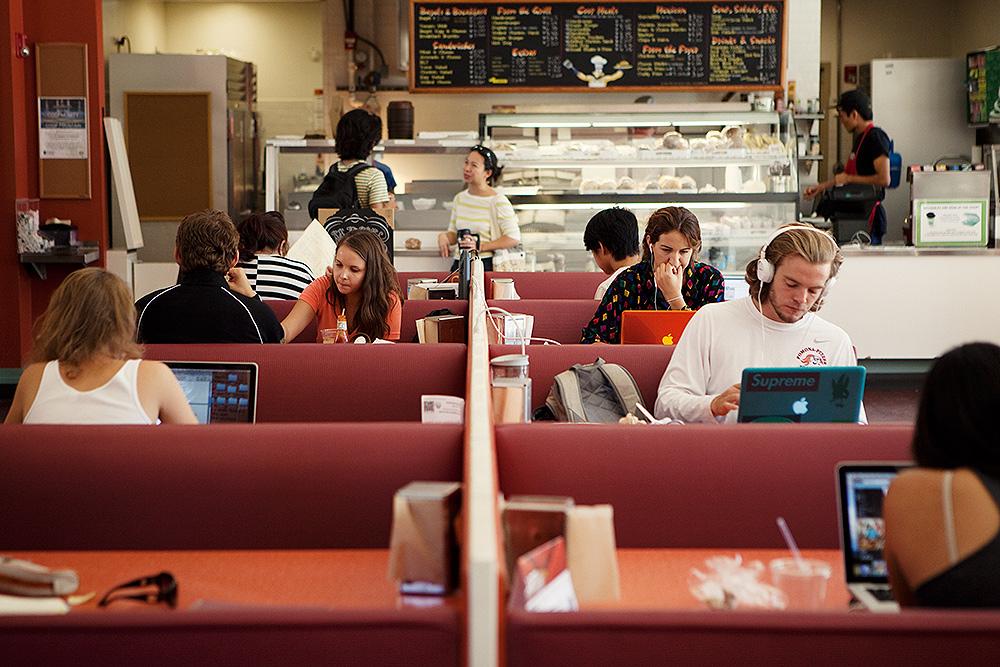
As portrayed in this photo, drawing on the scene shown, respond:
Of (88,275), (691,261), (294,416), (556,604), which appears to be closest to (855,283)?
(691,261)

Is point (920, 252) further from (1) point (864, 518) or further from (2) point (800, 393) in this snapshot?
(1) point (864, 518)

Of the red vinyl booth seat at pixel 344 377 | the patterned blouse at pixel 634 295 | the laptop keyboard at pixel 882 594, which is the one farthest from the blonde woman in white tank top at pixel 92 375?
the patterned blouse at pixel 634 295

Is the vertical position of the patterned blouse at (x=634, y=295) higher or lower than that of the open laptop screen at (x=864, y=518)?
higher

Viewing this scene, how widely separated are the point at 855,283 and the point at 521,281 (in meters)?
2.45

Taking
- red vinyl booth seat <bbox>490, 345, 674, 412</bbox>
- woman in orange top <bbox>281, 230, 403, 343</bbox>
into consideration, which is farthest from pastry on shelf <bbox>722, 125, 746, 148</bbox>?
red vinyl booth seat <bbox>490, 345, 674, 412</bbox>

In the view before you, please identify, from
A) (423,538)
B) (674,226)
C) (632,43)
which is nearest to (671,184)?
(632,43)

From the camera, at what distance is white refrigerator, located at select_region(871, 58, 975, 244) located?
11219 mm

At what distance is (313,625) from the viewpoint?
145 cm

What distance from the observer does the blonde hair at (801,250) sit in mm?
3213

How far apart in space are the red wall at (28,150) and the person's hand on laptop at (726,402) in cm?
580

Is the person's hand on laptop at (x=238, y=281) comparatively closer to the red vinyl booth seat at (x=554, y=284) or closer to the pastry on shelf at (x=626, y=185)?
the red vinyl booth seat at (x=554, y=284)

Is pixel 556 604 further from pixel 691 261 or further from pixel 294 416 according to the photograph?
pixel 691 261

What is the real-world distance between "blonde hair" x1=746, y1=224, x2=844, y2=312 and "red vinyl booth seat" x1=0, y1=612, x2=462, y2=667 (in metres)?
2.05

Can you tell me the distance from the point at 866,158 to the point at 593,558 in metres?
7.21
